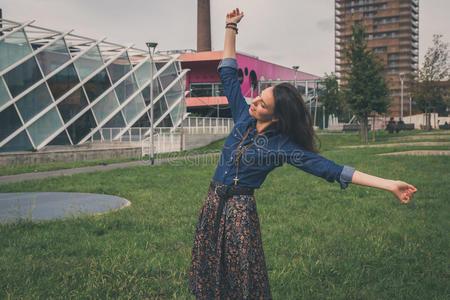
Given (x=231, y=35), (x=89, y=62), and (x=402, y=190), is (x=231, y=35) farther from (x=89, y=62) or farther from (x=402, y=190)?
(x=89, y=62)

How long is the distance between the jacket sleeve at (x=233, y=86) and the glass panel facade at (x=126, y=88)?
28575mm

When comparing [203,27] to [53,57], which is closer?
[53,57]

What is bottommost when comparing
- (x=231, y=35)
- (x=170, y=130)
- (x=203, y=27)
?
(x=170, y=130)

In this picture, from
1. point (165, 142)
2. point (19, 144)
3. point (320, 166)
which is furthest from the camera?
point (165, 142)

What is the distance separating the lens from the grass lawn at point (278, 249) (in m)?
3.95

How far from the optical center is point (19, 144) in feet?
73.0

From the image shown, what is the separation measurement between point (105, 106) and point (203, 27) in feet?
109

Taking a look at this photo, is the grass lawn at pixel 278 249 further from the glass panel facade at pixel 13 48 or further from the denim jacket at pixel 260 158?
the glass panel facade at pixel 13 48

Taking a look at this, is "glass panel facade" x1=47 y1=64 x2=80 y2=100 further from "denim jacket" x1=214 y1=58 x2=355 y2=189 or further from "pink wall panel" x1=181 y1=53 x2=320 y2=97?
"pink wall panel" x1=181 y1=53 x2=320 y2=97

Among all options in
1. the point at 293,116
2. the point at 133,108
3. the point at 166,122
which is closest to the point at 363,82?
the point at 166,122

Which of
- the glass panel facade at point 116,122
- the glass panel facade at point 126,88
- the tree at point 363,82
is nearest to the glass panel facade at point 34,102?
the glass panel facade at point 116,122

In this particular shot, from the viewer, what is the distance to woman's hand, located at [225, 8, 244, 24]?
2859 mm

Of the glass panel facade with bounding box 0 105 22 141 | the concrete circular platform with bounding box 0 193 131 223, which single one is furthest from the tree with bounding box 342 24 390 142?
the concrete circular platform with bounding box 0 193 131 223

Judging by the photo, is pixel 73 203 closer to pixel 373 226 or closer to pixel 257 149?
pixel 373 226
